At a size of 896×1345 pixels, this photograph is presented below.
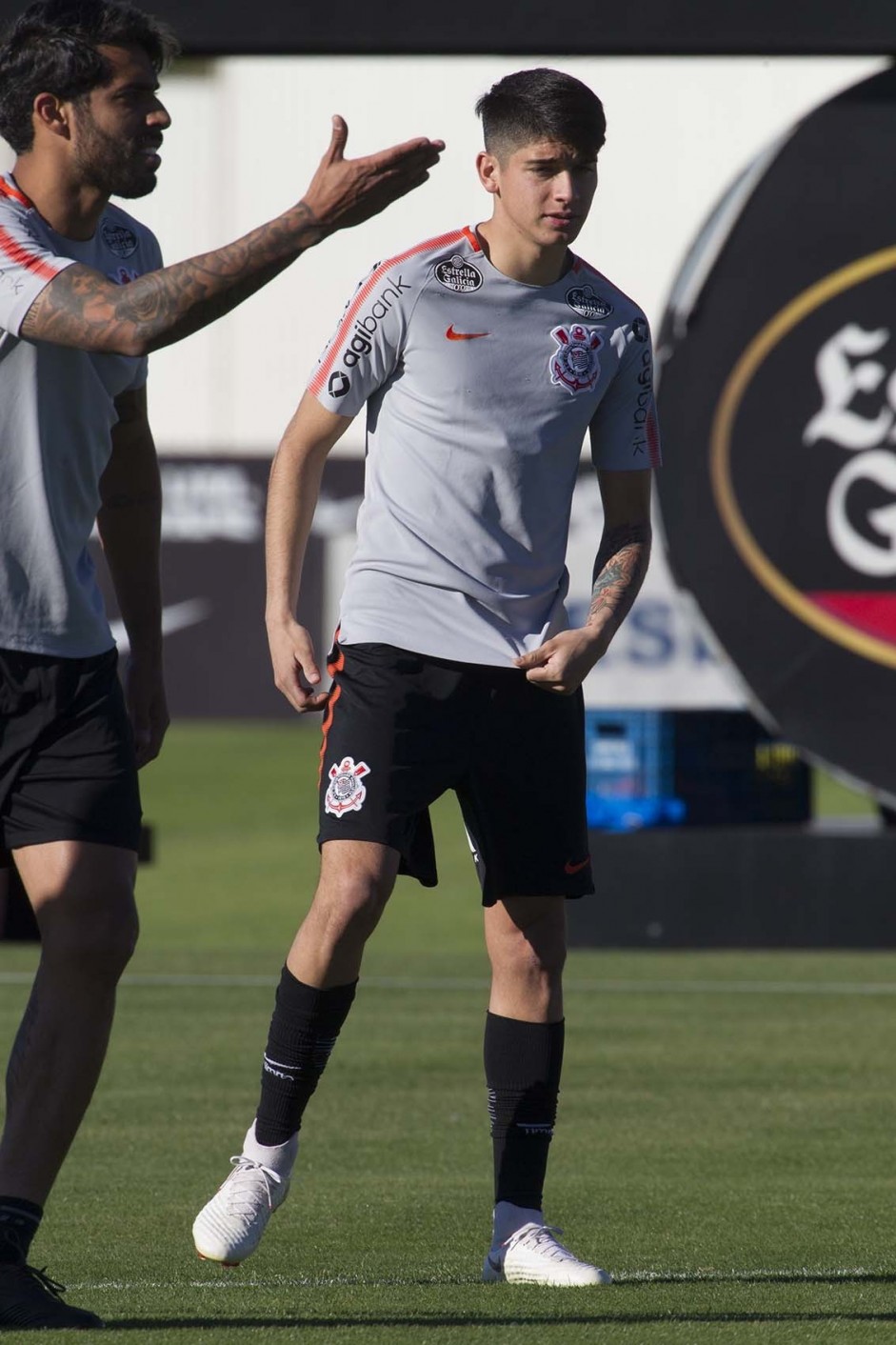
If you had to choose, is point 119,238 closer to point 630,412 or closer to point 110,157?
point 110,157

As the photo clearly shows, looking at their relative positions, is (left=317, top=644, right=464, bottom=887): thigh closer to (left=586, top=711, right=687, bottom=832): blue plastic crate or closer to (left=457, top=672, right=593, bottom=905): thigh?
(left=457, top=672, right=593, bottom=905): thigh

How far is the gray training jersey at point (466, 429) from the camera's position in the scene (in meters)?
4.15

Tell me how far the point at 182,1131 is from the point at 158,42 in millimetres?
3248

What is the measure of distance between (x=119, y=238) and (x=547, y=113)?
80 cm

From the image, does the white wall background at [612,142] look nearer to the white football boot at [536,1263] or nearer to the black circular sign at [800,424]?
the black circular sign at [800,424]

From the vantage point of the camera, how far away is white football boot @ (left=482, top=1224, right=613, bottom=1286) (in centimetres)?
407

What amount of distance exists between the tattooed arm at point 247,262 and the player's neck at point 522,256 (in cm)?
80

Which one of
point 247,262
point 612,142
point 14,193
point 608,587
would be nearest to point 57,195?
point 14,193

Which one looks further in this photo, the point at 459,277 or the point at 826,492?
the point at 826,492

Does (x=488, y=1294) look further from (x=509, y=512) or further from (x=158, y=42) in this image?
(x=158, y=42)

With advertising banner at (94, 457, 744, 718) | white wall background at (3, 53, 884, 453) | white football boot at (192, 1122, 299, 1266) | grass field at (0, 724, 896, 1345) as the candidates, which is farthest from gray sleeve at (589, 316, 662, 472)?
advertising banner at (94, 457, 744, 718)

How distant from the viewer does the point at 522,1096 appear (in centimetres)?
430

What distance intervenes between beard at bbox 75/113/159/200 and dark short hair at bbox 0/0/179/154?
0.21 feet

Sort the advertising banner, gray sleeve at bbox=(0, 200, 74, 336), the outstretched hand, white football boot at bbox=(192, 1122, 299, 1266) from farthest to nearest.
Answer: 1. the advertising banner
2. white football boot at bbox=(192, 1122, 299, 1266)
3. gray sleeve at bbox=(0, 200, 74, 336)
4. the outstretched hand
